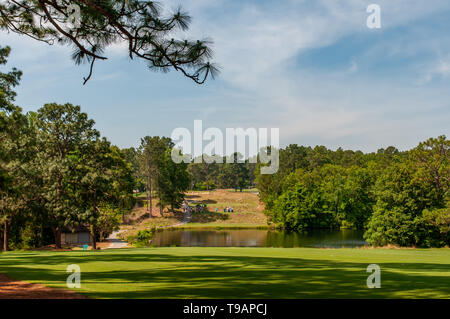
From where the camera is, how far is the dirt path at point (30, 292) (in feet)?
21.2

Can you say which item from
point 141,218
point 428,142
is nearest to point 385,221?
point 428,142

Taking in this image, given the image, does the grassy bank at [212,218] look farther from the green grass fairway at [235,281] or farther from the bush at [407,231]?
the green grass fairway at [235,281]

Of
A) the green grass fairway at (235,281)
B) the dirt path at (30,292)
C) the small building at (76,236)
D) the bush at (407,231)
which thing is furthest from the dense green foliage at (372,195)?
the dirt path at (30,292)

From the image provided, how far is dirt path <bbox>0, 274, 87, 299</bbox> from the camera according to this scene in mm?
6476

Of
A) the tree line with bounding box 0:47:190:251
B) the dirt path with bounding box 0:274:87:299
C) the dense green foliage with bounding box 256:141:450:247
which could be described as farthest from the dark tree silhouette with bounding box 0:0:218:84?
the dense green foliage with bounding box 256:141:450:247

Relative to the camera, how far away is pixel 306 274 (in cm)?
939

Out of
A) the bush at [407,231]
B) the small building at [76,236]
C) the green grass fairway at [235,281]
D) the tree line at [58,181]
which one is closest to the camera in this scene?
the green grass fairway at [235,281]

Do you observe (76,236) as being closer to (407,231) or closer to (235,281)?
(407,231)

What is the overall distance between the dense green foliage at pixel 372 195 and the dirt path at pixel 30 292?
3067 centimetres

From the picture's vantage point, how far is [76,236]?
40.2 meters

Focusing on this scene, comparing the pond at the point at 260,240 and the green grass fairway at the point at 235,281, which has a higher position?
the green grass fairway at the point at 235,281

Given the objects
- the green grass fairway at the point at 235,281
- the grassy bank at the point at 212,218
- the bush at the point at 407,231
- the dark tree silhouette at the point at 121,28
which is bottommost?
the grassy bank at the point at 212,218
